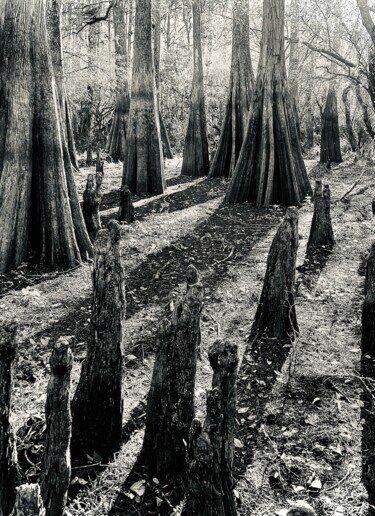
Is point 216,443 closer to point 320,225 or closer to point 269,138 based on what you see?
point 320,225

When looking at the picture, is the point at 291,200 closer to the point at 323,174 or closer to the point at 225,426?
the point at 323,174

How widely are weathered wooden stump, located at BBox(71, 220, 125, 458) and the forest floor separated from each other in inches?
6.8

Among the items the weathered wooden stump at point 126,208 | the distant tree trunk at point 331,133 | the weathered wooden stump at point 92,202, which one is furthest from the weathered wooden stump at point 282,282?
the distant tree trunk at point 331,133

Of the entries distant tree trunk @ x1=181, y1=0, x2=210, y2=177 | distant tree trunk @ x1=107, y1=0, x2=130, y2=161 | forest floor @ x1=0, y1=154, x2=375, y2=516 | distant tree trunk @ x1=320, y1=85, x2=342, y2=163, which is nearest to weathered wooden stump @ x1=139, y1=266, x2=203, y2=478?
forest floor @ x1=0, y1=154, x2=375, y2=516

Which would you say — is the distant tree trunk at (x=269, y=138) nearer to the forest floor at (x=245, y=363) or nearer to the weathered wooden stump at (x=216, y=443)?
the forest floor at (x=245, y=363)

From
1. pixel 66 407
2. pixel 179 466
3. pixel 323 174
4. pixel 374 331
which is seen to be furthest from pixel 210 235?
pixel 323 174

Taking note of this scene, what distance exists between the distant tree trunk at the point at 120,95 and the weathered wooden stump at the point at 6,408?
1486 centimetres

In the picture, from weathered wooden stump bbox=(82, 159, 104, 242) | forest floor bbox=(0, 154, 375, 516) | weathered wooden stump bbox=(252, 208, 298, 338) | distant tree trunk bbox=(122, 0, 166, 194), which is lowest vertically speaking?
forest floor bbox=(0, 154, 375, 516)

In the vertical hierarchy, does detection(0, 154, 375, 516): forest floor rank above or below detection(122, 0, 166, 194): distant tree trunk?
below

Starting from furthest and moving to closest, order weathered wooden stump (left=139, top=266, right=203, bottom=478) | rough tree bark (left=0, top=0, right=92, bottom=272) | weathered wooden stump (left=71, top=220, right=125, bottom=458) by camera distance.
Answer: rough tree bark (left=0, top=0, right=92, bottom=272)
weathered wooden stump (left=71, top=220, right=125, bottom=458)
weathered wooden stump (left=139, top=266, right=203, bottom=478)

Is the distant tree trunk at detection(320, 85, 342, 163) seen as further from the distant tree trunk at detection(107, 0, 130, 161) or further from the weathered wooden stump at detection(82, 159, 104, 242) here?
the weathered wooden stump at detection(82, 159, 104, 242)

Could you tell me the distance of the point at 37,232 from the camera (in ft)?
22.9

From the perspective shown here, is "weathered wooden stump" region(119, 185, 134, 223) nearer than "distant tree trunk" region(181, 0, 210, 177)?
Yes

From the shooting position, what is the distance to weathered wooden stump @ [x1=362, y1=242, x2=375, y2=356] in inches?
183
